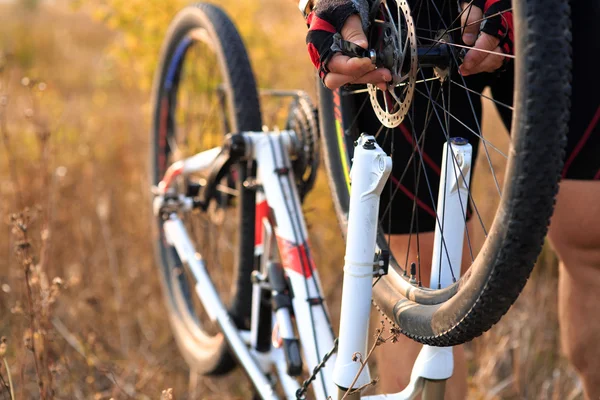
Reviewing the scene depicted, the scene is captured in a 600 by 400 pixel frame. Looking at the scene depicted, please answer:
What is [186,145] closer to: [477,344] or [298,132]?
[298,132]

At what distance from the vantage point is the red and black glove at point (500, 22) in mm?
1081

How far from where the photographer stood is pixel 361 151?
3.68 ft

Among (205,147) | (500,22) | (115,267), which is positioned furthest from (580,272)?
(115,267)

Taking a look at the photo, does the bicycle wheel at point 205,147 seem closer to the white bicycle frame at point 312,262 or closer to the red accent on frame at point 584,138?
the white bicycle frame at point 312,262

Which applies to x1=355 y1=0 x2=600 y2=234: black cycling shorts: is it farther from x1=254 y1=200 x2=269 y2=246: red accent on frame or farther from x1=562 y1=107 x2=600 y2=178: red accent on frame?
x1=254 y1=200 x2=269 y2=246: red accent on frame

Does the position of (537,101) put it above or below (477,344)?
above

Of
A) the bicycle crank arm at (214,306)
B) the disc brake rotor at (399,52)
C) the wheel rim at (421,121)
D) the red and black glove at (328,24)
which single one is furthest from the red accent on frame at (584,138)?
the bicycle crank arm at (214,306)

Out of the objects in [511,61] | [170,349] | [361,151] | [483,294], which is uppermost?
[511,61]

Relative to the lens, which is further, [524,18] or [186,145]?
[186,145]

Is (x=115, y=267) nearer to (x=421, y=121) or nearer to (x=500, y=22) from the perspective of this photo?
(x=421, y=121)

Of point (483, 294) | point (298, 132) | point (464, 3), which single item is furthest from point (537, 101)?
point (298, 132)

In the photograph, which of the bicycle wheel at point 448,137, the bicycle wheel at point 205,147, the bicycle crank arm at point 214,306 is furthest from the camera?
the bicycle wheel at point 205,147

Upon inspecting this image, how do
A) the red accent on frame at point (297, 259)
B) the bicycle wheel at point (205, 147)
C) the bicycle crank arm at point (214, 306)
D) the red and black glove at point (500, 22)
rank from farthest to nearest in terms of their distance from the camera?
the bicycle wheel at point (205, 147), the bicycle crank arm at point (214, 306), the red accent on frame at point (297, 259), the red and black glove at point (500, 22)

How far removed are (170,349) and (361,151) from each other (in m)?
1.72
